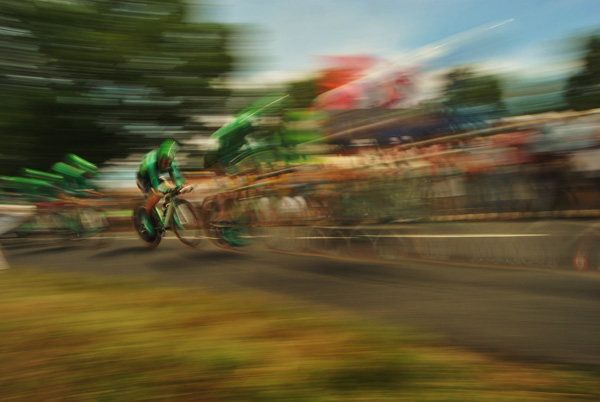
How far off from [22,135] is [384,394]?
22.0 metres

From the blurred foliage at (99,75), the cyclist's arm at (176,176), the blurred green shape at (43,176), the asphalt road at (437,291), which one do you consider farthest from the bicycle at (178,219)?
the blurred foliage at (99,75)

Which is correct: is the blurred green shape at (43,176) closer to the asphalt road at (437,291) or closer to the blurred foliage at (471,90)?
the asphalt road at (437,291)

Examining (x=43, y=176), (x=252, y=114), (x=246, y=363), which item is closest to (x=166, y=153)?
(x=252, y=114)

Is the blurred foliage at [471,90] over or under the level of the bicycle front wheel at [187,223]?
over

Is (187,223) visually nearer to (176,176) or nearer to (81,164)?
(176,176)

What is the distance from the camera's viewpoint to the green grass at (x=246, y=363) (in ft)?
9.25

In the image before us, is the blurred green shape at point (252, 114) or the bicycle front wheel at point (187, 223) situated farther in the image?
the blurred green shape at point (252, 114)

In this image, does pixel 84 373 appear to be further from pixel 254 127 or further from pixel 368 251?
pixel 254 127

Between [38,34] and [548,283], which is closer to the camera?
[548,283]

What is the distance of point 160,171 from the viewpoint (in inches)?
410

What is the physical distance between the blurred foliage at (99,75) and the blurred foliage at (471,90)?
1726 cm

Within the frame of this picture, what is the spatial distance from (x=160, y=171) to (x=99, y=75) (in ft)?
46.0

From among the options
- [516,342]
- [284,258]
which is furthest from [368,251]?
[516,342]

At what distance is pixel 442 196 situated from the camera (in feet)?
25.1
